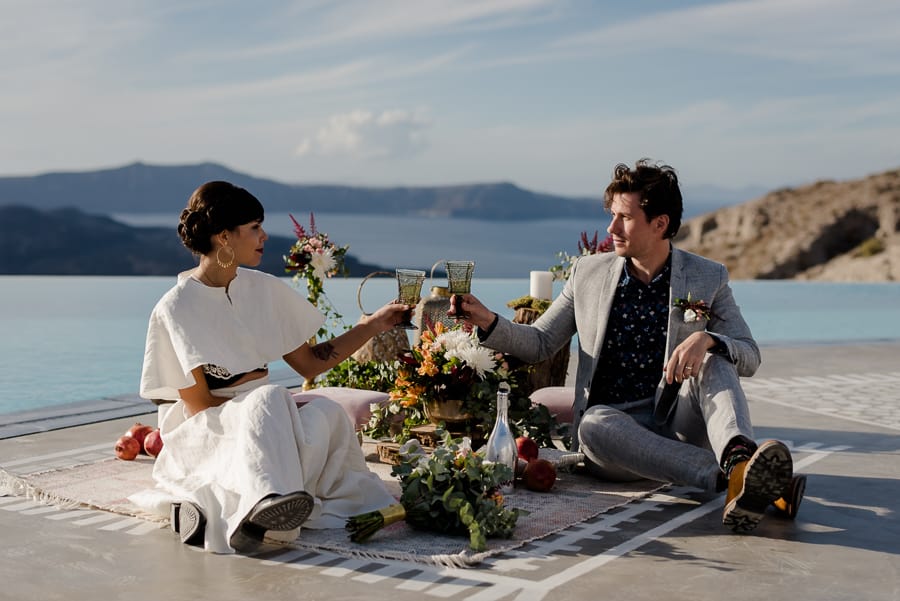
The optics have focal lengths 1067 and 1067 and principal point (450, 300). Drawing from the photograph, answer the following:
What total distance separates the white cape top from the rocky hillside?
3078cm

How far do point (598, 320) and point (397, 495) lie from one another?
983mm

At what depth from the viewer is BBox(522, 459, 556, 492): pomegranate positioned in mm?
3773

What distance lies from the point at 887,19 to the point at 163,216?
70.8ft

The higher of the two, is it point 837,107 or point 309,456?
point 837,107

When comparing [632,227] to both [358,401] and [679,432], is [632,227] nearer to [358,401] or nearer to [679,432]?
[679,432]

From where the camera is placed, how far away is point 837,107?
28.5m

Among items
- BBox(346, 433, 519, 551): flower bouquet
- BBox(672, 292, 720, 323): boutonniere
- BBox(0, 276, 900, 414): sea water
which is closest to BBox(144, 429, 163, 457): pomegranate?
BBox(346, 433, 519, 551): flower bouquet

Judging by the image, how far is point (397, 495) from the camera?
369cm

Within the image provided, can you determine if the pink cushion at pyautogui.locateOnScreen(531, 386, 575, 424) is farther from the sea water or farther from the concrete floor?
the sea water

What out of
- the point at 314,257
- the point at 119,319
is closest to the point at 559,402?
the point at 314,257

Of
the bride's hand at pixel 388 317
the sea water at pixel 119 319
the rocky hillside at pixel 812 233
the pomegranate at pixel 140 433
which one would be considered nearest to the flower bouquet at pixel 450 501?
the bride's hand at pixel 388 317

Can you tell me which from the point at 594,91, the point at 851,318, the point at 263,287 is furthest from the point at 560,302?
the point at 594,91

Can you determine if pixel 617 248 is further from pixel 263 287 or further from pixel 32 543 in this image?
pixel 32 543

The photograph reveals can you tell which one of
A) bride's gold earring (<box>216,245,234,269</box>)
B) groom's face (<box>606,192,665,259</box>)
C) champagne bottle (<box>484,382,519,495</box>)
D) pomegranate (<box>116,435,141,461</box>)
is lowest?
pomegranate (<box>116,435,141,461</box>)
